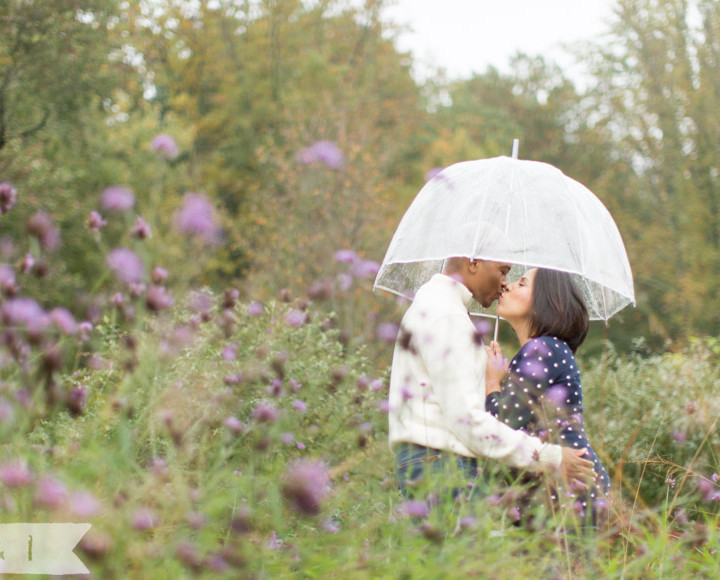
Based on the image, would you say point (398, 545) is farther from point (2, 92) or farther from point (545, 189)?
point (2, 92)

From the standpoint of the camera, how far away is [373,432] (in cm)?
535

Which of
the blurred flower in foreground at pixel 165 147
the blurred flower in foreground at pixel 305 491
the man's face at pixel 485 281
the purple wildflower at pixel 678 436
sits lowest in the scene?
the purple wildflower at pixel 678 436

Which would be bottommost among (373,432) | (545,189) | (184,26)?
(373,432)

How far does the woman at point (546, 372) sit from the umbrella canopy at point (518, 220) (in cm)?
13

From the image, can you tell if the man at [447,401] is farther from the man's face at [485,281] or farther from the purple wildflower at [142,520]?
the purple wildflower at [142,520]

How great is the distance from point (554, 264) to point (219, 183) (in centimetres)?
2070

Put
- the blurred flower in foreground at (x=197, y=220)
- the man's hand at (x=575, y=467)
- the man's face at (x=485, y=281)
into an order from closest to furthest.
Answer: the blurred flower in foreground at (x=197, y=220) → the man's hand at (x=575, y=467) → the man's face at (x=485, y=281)

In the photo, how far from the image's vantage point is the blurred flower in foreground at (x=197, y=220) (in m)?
2.34

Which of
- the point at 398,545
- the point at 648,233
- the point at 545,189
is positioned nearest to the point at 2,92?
the point at 545,189

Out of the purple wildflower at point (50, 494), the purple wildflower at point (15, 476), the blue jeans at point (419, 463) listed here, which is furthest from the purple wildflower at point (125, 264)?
the blue jeans at point (419, 463)

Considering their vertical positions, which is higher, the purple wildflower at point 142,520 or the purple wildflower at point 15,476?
the purple wildflower at point 15,476

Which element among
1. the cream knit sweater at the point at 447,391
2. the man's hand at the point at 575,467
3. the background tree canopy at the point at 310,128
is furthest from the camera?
the background tree canopy at the point at 310,128

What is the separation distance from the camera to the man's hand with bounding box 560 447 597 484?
2859 mm

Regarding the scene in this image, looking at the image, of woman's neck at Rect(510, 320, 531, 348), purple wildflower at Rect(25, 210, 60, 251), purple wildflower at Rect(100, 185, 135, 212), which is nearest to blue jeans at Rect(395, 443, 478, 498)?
woman's neck at Rect(510, 320, 531, 348)
